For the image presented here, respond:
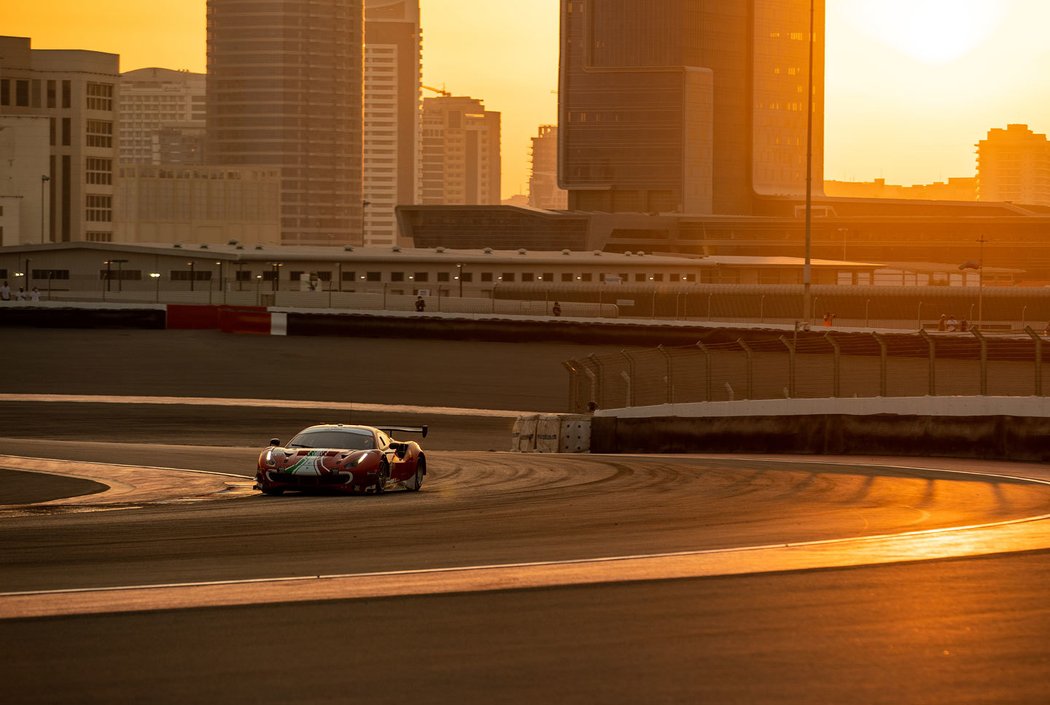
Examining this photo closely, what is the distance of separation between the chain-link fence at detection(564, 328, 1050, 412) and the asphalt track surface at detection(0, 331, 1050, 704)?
30.1 ft

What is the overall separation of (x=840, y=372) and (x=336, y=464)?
13.5 metres

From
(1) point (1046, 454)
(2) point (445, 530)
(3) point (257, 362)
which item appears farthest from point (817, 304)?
(2) point (445, 530)

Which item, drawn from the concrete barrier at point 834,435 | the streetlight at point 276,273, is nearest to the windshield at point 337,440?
the concrete barrier at point 834,435

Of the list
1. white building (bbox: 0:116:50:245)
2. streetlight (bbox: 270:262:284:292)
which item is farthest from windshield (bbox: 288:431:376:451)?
white building (bbox: 0:116:50:245)

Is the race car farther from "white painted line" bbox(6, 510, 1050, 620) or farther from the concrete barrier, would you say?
the concrete barrier

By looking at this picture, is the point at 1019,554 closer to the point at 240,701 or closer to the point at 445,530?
the point at 445,530

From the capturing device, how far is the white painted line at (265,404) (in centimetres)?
4353

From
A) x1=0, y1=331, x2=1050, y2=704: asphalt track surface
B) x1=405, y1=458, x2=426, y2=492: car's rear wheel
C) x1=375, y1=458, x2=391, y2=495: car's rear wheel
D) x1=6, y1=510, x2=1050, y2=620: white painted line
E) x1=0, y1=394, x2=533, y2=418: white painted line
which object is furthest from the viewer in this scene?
Answer: x1=0, y1=394, x2=533, y2=418: white painted line

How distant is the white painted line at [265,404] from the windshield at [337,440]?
21.0m

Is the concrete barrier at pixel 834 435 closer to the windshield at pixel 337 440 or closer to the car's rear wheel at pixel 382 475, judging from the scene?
the windshield at pixel 337 440

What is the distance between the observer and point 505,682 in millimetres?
7691

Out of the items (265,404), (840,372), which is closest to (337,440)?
(840,372)

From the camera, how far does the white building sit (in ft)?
557

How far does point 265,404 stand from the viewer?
44.1m
